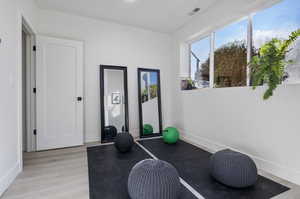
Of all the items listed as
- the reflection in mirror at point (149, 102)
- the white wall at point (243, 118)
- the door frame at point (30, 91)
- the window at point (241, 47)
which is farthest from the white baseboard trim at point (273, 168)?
the door frame at point (30, 91)


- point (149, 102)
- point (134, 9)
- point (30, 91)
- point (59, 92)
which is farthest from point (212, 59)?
point (30, 91)

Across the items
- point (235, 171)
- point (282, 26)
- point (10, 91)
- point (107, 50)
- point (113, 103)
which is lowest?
point (235, 171)

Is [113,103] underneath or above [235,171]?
above

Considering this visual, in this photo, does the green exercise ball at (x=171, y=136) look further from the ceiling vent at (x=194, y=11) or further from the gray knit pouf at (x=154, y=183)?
the ceiling vent at (x=194, y=11)

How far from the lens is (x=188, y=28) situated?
362 cm

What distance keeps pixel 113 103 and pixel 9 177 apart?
2079 mm

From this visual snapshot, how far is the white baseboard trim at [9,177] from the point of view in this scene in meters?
1.64

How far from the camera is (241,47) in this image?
2.63 meters

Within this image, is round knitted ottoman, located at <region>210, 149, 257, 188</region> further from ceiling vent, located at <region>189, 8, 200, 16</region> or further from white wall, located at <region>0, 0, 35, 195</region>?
ceiling vent, located at <region>189, 8, 200, 16</region>

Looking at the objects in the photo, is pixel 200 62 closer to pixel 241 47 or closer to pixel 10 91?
pixel 241 47

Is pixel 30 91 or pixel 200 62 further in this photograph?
pixel 200 62

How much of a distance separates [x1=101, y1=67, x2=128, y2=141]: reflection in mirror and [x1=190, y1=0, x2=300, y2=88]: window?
1.76 meters

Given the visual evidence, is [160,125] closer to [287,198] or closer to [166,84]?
[166,84]

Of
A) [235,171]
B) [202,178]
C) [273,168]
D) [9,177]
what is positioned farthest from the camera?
[273,168]
